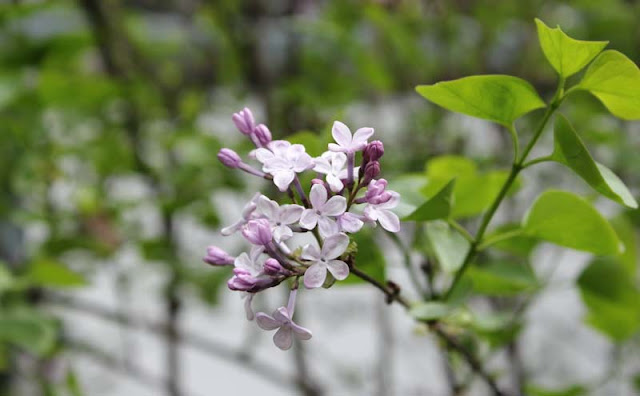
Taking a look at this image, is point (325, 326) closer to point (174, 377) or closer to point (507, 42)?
point (174, 377)

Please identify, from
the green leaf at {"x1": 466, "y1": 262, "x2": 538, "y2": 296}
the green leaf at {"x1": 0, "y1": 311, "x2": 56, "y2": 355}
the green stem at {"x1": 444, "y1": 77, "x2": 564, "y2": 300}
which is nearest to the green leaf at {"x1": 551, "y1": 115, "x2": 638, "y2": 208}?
the green stem at {"x1": 444, "y1": 77, "x2": 564, "y2": 300}

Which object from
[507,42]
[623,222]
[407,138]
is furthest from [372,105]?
[623,222]

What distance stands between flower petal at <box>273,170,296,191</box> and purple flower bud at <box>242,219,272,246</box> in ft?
0.04

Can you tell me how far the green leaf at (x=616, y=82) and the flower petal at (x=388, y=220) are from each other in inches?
3.3

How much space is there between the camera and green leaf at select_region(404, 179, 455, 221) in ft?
0.79

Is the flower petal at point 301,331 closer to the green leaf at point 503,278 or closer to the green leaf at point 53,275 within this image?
the green leaf at point 503,278

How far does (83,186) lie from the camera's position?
2.55ft

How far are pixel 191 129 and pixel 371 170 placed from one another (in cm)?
50

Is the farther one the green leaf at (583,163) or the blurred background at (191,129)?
the blurred background at (191,129)

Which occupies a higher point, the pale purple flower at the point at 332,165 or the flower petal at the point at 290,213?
the pale purple flower at the point at 332,165

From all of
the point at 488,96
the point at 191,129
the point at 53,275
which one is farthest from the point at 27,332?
the point at 488,96

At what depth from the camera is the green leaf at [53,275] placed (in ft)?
1.68

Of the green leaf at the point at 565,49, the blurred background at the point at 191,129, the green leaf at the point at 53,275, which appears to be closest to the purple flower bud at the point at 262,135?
the green leaf at the point at 565,49

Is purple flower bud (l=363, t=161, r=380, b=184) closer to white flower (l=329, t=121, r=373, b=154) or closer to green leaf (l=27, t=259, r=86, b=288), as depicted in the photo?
white flower (l=329, t=121, r=373, b=154)
